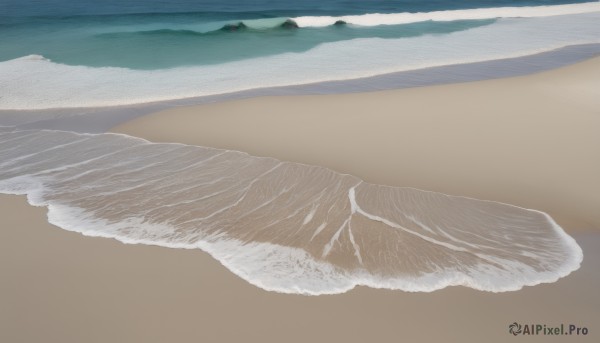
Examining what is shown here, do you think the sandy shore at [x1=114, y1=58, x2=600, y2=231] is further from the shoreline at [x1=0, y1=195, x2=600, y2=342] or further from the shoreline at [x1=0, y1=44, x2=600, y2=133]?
the shoreline at [x1=0, y1=195, x2=600, y2=342]

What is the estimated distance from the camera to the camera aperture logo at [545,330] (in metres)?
2.85

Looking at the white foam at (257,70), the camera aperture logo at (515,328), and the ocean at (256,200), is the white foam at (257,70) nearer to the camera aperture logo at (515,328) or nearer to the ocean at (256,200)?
the ocean at (256,200)

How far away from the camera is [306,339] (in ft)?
9.19

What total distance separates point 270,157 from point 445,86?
3769 mm

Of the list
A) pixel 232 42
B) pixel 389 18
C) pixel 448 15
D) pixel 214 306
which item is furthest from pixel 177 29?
pixel 214 306

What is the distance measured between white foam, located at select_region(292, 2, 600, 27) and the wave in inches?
561

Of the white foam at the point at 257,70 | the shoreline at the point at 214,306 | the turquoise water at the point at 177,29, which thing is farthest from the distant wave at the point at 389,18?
the shoreline at the point at 214,306

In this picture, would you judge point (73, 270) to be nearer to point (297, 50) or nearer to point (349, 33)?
point (297, 50)

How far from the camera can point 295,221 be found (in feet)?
13.0

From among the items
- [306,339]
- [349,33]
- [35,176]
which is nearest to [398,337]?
[306,339]

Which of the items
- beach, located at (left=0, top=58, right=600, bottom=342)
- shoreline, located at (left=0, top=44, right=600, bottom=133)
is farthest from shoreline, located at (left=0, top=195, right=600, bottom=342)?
shoreline, located at (left=0, top=44, right=600, bottom=133)

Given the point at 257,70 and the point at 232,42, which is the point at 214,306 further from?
the point at 232,42

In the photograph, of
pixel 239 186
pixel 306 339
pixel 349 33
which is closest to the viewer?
pixel 306 339

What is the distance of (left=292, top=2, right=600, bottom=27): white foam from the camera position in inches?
730
